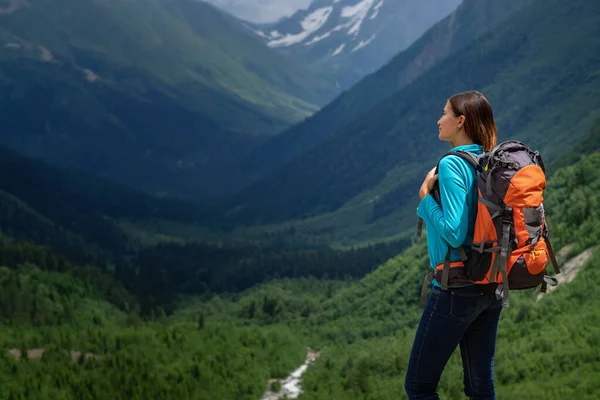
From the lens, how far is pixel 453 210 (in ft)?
30.3

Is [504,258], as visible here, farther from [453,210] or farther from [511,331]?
[511,331]

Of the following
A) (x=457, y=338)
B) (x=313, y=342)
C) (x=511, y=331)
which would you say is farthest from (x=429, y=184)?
(x=313, y=342)

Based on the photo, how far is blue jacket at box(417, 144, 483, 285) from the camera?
9203 mm

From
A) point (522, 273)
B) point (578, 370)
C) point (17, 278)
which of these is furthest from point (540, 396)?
point (17, 278)

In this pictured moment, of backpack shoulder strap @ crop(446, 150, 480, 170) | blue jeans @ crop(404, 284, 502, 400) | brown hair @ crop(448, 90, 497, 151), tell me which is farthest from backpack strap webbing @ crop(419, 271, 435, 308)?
brown hair @ crop(448, 90, 497, 151)

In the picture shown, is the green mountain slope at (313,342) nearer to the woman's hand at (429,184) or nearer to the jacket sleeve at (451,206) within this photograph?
the woman's hand at (429,184)

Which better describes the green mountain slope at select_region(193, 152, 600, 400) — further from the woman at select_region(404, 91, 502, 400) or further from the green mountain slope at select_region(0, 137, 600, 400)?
the woman at select_region(404, 91, 502, 400)

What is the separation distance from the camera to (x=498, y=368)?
38281 millimetres

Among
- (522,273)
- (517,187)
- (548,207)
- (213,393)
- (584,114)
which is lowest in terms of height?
(213,393)

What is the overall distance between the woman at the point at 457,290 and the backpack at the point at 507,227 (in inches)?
7.9

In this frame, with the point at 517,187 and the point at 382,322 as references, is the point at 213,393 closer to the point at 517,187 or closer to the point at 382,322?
the point at 382,322

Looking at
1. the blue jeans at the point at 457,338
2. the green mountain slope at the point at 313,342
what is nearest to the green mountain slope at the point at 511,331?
the green mountain slope at the point at 313,342

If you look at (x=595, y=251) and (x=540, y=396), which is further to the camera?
(x=595, y=251)

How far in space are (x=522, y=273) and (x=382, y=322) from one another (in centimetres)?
6686
